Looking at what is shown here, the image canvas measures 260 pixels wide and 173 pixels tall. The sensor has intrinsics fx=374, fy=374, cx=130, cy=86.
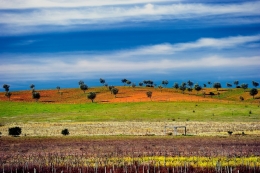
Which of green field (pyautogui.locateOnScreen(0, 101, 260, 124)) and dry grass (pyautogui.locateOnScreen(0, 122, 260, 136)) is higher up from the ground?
green field (pyautogui.locateOnScreen(0, 101, 260, 124))

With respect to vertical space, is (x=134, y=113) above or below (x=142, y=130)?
above

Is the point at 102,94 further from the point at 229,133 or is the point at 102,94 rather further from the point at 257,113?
the point at 229,133

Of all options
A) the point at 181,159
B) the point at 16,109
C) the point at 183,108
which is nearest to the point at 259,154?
the point at 181,159

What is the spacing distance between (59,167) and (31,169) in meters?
1.87

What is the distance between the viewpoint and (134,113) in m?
114

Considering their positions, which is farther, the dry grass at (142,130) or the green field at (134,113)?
the green field at (134,113)

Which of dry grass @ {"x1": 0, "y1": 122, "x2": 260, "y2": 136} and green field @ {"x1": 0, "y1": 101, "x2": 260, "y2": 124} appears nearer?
dry grass @ {"x1": 0, "y1": 122, "x2": 260, "y2": 136}

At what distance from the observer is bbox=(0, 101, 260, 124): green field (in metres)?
100

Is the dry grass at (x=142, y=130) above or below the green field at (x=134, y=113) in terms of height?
below

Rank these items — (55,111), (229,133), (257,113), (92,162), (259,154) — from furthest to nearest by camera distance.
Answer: (55,111) → (257,113) → (229,133) → (259,154) → (92,162)

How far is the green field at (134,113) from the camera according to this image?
100000 millimetres

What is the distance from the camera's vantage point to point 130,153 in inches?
1367

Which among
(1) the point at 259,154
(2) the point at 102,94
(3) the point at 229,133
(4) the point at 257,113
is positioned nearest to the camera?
(1) the point at 259,154

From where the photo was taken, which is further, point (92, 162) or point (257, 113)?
point (257, 113)
